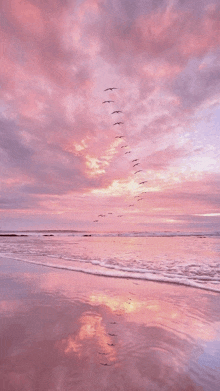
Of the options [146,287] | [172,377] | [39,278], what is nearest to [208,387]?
[172,377]

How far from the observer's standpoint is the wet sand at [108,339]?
2920 mm

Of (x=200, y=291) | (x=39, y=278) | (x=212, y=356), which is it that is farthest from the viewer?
(x=39, y=278)

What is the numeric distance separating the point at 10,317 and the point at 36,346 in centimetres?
146

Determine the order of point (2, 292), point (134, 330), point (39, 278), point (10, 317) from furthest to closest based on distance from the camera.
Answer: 1. point (39, 278)
2. point (2, 292)
3. point (10, 317)
4. point (134, 330)

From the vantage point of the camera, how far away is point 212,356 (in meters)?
3.51

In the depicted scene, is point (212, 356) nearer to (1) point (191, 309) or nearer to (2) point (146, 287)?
(1) point (191, 309)

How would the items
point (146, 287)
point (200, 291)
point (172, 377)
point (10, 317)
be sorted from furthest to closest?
point (146, 287) → point (200, 291) → point (10, 317) → point (172, 377)

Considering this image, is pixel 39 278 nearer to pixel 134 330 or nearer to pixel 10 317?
pixel 10 317

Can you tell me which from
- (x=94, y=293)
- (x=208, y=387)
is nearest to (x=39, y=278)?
(x=94, y=293)

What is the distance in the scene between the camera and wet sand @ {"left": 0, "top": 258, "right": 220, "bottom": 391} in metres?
2.92

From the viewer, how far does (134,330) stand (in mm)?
4371

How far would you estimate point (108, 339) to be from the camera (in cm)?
401

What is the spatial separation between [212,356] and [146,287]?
13.6 feet

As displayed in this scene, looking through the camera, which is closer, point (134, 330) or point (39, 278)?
point (134, 330)
